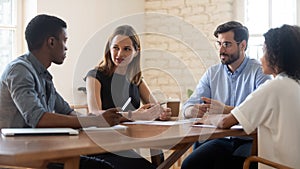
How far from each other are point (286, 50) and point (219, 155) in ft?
2.63

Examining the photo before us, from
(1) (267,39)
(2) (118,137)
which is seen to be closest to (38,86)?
(2) (118,137)

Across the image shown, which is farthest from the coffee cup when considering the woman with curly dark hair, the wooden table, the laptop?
the laptop

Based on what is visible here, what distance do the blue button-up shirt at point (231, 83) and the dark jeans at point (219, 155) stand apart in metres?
0.28

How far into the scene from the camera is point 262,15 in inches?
177

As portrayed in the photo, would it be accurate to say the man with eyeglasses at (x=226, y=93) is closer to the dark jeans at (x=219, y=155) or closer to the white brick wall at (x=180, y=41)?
the dark jeans at (x=219, y=155)

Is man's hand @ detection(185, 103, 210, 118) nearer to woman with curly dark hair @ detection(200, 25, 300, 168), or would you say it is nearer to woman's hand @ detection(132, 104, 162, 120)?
woman's hand @ detection(132, 104, 162, 120)

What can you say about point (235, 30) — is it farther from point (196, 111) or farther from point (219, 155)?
point (219, 155)

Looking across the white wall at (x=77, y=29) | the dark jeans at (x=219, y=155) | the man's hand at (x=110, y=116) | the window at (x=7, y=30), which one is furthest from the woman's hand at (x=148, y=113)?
the window at (x=7, y=30)

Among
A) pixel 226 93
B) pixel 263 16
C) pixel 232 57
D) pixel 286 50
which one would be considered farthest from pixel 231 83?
pixel 263 16

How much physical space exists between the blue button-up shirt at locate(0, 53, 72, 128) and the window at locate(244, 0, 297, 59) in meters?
2.79

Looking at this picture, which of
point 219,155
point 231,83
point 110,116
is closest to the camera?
point 110,116

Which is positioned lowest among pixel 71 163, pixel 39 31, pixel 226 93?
pixel 71 163

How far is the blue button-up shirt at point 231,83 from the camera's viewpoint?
2811 millimetres

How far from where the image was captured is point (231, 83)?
289 centimetres
